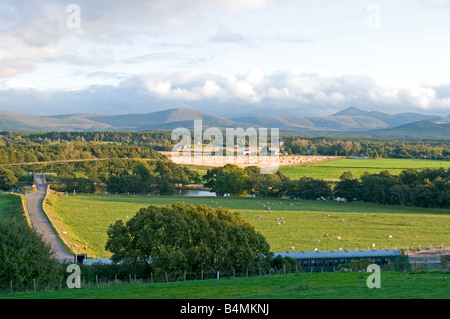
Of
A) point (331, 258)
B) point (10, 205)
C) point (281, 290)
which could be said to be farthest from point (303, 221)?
point (10, 205)

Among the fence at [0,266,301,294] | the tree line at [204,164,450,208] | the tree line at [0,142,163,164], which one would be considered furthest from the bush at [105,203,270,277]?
the tree line at [0,142,163,164]

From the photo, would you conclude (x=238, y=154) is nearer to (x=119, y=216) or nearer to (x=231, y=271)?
(x=119, y=216)

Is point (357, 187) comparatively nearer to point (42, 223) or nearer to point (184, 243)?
point (42, 223)

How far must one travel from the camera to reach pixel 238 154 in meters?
129

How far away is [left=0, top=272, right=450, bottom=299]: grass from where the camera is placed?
1432 centimetres

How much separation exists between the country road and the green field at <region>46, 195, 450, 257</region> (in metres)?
1.18

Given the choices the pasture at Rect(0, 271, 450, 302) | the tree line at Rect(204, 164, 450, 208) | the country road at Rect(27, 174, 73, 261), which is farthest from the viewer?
the tree line at Rect(204, 164, 450, 208)

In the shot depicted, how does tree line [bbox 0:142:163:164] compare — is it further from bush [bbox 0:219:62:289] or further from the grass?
the grass

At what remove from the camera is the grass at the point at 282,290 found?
47.0ft

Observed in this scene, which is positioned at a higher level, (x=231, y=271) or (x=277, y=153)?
(x=277, y=153)

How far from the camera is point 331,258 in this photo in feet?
93.4

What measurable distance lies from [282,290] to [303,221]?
3276 centimetres

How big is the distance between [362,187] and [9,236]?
178 feet
